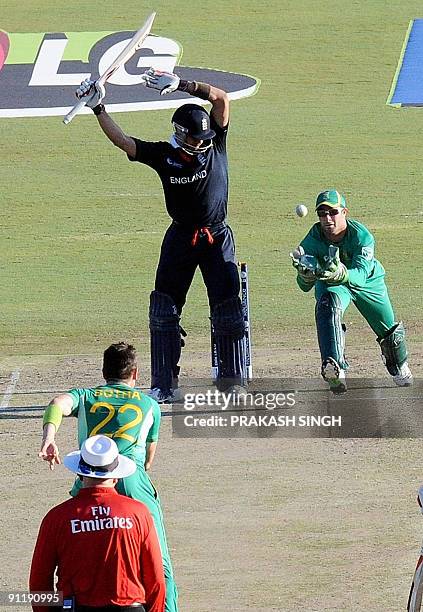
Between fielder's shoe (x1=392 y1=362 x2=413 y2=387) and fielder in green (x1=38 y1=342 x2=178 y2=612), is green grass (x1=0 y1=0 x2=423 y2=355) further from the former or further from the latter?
fielder in green (x1=38 y1=342 x2=178 y2=612)

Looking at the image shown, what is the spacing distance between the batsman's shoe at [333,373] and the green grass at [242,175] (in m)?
2.78

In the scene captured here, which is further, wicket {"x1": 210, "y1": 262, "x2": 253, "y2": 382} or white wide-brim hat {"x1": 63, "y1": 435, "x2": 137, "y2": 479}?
wicket {"x1": 210, "y1": 262, "x2": 253, "y2": 382}

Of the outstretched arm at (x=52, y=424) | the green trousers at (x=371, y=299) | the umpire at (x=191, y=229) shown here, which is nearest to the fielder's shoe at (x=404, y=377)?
the green trousers at (x=371, y=299)

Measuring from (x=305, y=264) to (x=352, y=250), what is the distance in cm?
83

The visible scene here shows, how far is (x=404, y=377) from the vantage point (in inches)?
496

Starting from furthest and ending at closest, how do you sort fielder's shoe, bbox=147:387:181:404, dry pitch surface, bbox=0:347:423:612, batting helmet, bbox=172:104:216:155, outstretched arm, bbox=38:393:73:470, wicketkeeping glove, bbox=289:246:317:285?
fielder's shoe, bbox=147:387:181:404 → batting helmet, bbox=172:104:216:155 → wicketkeeping glove, bbox=289:246:317:285 → dry pitch surface, bbox=0:347:423:612 → outstretched arm, bbox=38:393:73:470

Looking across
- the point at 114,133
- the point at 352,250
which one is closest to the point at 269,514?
the point at 352,250

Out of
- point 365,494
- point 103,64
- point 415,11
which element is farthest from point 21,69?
point 365,494

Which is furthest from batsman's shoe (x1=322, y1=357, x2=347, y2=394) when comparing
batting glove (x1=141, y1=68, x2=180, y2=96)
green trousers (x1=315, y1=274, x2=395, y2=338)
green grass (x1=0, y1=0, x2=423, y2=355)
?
green grass (x1=0, y1=0, x2=423, y2=355)

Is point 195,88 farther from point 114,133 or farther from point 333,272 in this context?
point 333,272

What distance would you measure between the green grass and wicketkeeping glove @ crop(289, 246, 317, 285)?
311cm

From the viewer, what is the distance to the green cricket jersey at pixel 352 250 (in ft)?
39.8

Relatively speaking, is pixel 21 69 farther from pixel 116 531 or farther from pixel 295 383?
pixel 116 531

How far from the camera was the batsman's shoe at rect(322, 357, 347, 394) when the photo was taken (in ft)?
38.6
